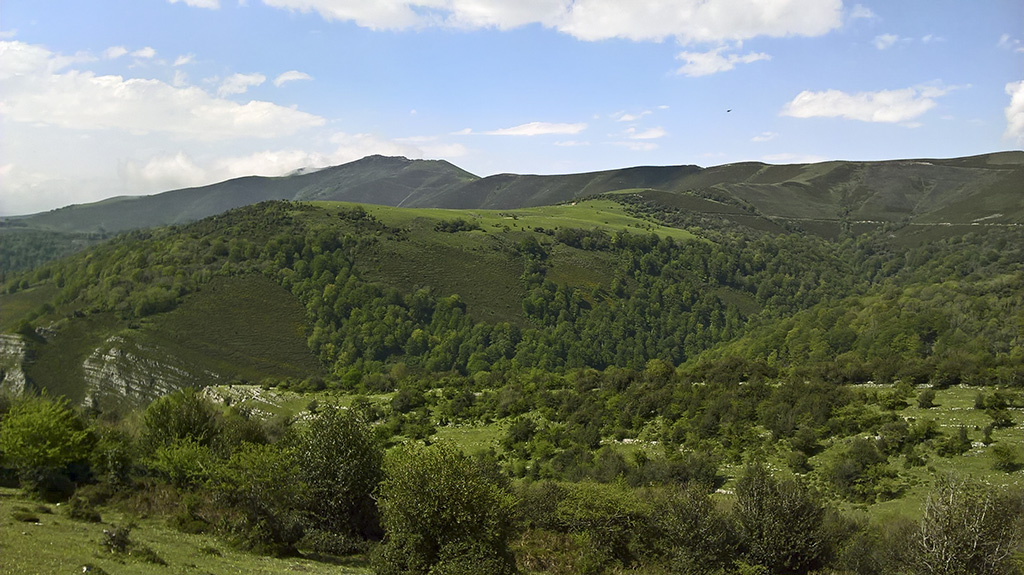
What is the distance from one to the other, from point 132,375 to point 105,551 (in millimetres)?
106345

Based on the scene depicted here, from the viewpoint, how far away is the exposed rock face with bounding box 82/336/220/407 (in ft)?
370

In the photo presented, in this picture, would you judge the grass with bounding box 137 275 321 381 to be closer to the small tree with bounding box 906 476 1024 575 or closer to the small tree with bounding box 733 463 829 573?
the small tree with bounding box 733 463 829 573

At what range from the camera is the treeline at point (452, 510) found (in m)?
27.4

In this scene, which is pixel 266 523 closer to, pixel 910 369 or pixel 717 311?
pixel 910 369

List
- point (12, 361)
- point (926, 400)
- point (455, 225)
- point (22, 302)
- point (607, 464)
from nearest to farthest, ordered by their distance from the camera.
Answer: point (926, 400), point (607, 464), point (12, 361), point (22, 302), point (455, 225)

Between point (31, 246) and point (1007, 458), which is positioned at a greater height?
point (31, 246)

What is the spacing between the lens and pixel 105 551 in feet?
78.5

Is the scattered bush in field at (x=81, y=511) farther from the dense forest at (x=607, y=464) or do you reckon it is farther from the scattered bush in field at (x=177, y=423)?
the scattered bush in field at (x=177, y=423)

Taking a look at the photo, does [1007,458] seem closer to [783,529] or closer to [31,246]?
[783,529]

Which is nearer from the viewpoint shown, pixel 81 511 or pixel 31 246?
pixel 81 511

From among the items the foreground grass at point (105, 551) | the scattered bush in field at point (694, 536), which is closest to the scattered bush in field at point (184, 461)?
the foreground grass at point (105, 551)

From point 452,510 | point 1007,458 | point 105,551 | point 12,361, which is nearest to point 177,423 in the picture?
point 105,551

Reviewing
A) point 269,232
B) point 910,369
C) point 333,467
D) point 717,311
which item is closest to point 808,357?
point 717,311

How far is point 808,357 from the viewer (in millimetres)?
126438
